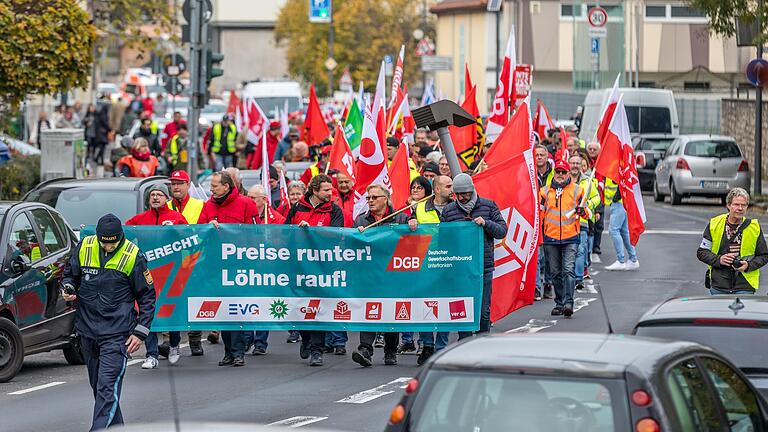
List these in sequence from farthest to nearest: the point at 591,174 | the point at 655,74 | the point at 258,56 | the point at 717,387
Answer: the point at 258,56
the point at 655,74
the point at 591,174
the point at 717,387

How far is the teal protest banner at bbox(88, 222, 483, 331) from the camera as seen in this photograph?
44.9 ft

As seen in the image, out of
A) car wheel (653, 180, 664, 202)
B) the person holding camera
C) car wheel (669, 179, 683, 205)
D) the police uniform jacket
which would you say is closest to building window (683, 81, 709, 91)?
car wheel (653, 180, 664, 202)

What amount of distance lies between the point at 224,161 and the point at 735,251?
22.3 meters

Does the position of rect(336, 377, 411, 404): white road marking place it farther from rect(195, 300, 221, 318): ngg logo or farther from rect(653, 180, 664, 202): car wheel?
rect(653, 180, 664, 202): car wheel

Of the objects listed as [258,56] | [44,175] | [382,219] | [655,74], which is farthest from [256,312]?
[258,56]

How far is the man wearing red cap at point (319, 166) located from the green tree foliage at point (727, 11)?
8.97 m

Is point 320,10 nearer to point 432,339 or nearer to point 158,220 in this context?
point 158,220

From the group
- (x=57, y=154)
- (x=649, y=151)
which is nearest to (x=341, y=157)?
(x=57, y=154)

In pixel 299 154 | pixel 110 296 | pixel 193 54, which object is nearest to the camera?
pixel 110 296

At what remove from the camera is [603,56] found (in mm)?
63625

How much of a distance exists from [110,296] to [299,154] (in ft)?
48.6

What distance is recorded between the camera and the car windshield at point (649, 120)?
131 ft

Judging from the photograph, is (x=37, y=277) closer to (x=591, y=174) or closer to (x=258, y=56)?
(x=591, y=174)

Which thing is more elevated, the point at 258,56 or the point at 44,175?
the point at 258,56
